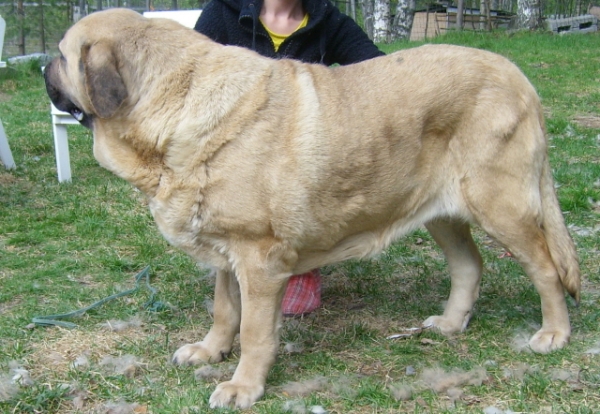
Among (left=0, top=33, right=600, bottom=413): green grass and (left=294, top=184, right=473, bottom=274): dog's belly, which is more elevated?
(left=294, top=184, right=473, bottom=274): dog's belly

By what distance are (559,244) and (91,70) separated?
7.70 ft

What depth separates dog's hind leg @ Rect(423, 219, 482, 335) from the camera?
12.6ft

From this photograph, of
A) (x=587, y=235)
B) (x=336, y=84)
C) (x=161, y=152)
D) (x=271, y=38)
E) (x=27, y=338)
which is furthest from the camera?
(x=587, y=235)

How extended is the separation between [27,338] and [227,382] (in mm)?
1204

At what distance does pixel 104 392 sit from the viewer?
311 cm

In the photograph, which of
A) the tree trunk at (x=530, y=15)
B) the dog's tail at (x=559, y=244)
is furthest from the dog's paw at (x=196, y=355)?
the tree trunk at (x=530, y=15)

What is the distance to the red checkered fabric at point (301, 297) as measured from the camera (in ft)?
13.3

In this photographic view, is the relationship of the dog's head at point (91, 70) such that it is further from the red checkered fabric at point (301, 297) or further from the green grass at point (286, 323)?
the red checkered fabric at point (301, 297)

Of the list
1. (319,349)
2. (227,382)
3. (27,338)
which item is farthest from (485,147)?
(27,338)

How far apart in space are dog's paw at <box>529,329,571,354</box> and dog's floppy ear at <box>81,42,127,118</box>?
2.29 meters

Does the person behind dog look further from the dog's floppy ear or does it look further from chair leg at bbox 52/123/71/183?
chair leg at bbox 52/123/71/183

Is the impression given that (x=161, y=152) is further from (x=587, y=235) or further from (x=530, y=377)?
(x=587, y=235)

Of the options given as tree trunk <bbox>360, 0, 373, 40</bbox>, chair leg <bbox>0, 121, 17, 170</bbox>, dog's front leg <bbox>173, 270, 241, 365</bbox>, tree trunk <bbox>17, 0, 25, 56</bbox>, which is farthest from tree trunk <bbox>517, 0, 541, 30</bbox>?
dog's front leg <bbox>173, 270, 241, 365</bbox>

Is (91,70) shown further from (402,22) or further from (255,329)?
(402,22)
